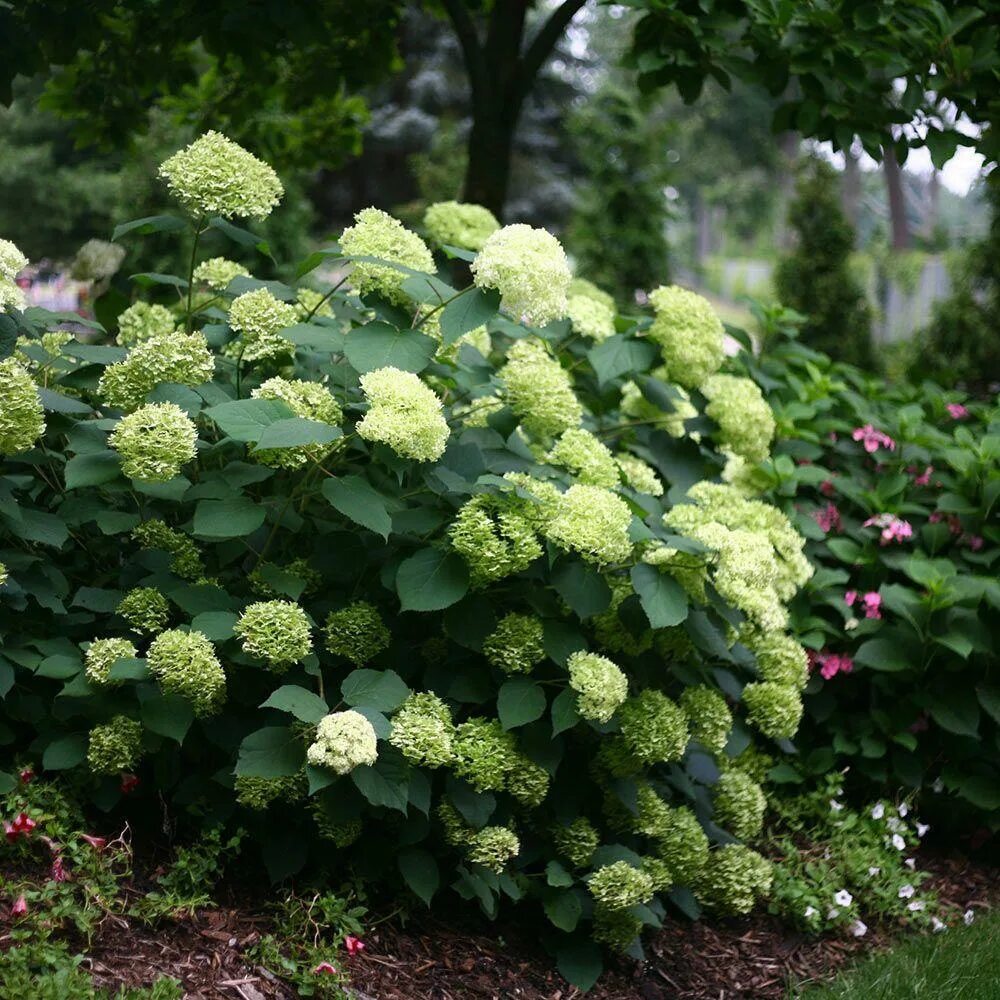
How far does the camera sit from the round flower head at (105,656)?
8.06 feet

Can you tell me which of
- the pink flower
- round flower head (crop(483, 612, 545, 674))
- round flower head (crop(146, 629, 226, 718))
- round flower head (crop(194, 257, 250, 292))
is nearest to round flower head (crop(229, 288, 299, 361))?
round flower head (crop(194, 257, 250, 292))

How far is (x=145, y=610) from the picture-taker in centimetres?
257

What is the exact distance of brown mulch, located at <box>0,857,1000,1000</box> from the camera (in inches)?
92.8

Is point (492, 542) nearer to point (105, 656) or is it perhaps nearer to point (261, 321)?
point (261, 321)

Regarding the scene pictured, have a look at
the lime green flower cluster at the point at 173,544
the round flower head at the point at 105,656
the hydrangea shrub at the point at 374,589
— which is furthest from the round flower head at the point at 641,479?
the round flower head at the point at 105,656

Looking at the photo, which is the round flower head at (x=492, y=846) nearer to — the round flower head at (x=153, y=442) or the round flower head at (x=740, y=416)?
the round flower head at (x=153, y=442)

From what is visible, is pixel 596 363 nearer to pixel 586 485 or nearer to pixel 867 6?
pixel 586 485

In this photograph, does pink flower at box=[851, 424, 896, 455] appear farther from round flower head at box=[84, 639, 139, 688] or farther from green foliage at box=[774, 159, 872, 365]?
green foliage at box=[774, 159, 872, 365]

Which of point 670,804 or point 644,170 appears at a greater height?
point 644,170

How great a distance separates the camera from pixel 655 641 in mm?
2949

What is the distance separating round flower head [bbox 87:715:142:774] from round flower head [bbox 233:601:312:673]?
1.14ft

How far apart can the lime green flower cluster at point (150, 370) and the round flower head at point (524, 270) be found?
27.1 inches

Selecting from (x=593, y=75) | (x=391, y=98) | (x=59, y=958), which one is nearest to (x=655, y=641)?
(x=59, y=958)

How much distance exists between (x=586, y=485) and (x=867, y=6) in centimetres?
208
